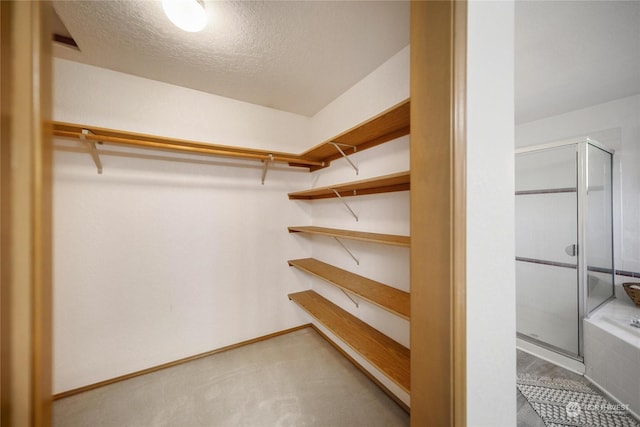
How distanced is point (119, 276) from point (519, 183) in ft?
12.9

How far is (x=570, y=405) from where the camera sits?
4.90ft

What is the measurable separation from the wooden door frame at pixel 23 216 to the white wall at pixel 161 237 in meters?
1.70

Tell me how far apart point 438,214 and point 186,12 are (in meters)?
1.49

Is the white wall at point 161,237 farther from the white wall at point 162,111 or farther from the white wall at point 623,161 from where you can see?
the white wall at point 623,161

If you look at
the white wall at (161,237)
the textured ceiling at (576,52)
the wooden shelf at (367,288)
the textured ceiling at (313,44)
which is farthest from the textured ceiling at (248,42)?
the wooden shelf at (367,288)

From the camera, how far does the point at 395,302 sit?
1228 millimetres

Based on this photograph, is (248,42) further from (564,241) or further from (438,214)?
(564,241)

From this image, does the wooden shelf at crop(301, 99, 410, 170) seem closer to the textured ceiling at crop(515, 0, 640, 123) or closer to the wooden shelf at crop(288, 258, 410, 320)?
the textured ceiling at crop(515, 0, 640, 123)

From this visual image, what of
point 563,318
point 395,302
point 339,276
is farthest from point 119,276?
point 563,318

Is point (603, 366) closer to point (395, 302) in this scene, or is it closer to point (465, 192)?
point (395, 302)

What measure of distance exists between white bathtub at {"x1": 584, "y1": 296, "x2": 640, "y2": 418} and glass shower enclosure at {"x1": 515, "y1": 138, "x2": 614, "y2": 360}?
0.35ft

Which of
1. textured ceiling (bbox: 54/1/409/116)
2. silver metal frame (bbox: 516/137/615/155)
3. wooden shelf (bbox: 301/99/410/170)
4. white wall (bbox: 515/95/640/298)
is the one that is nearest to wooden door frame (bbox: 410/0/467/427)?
wooden shelf (bbox: 301/99/410/170)

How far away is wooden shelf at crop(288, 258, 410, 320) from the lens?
1.17 meters

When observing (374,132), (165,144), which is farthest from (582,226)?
(165,144)
